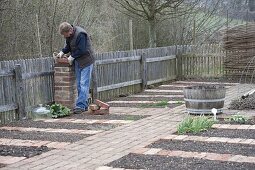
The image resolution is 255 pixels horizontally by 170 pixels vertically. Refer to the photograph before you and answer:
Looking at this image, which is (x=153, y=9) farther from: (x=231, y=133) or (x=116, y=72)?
(x=231, y=133)

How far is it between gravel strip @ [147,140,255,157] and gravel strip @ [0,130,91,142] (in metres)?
1.35

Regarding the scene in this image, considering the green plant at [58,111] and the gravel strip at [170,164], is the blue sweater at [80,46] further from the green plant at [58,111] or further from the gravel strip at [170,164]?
the gravel strip at [170,164]

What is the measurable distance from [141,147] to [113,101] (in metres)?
4.94

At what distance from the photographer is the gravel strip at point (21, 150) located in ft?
19.9

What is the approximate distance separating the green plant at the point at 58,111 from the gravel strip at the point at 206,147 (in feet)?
10.0

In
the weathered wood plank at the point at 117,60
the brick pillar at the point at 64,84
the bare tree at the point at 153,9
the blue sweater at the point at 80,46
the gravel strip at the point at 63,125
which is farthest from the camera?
the bare tree at the point at 153,9

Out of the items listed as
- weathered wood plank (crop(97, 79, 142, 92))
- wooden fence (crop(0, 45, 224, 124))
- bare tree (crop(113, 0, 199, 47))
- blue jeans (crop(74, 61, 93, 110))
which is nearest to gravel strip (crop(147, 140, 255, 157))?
blue jeans (crop(74, 61, 93, 110))

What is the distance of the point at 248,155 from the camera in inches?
219

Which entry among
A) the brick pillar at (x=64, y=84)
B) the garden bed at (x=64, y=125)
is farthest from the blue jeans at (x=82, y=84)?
the garden bed at (x=64, y=125)

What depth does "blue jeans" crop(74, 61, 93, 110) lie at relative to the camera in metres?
9.33

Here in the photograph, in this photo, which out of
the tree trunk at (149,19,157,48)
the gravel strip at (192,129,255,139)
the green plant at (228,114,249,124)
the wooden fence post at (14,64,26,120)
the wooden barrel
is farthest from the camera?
the tree trunk at (149,19,157,48)

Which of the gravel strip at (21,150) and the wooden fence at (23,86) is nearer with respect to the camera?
the gravel strip at (21,150)

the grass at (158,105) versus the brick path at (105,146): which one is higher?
the grass at (158,105)

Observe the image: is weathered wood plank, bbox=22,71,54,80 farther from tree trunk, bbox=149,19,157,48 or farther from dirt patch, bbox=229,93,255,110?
tree trunk, bbox=149,19,157,48
